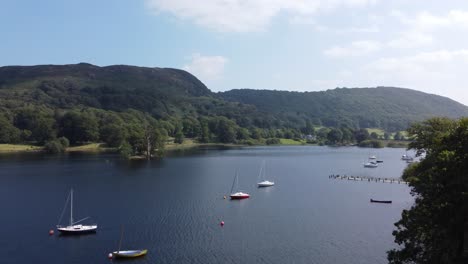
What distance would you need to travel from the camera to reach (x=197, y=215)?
74.1m

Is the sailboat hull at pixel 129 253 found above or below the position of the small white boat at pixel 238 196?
below

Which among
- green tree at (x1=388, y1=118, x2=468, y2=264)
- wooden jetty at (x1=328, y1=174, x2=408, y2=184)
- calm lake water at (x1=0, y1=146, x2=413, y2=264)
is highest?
green tree at (x1=388, y1=118, x2=468, y2=264)

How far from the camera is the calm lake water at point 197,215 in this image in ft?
177

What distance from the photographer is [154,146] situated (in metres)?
178

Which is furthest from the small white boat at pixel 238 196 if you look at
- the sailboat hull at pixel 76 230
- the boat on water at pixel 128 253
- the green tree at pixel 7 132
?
the green tree at pixel 7 132

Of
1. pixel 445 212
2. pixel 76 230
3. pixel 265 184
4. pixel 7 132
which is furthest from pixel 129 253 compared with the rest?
pixel 7 132

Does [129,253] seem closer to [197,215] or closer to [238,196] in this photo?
[197,215]

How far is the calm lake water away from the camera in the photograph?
54.0 meters

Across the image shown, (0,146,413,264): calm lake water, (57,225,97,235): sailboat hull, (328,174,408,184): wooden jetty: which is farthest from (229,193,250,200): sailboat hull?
(328,174,408,184): wooden jetty

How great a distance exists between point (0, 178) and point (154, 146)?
7240 centimetres

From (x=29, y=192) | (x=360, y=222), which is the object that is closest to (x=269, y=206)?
(x=360, y=222)

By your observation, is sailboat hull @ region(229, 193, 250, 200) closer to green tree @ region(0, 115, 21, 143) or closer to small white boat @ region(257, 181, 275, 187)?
small white boat @ region(257, 181, 275, 187)

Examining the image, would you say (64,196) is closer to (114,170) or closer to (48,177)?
(48,177)

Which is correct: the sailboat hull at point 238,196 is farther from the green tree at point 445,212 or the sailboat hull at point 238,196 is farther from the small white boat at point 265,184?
the green tree at point 445,212
